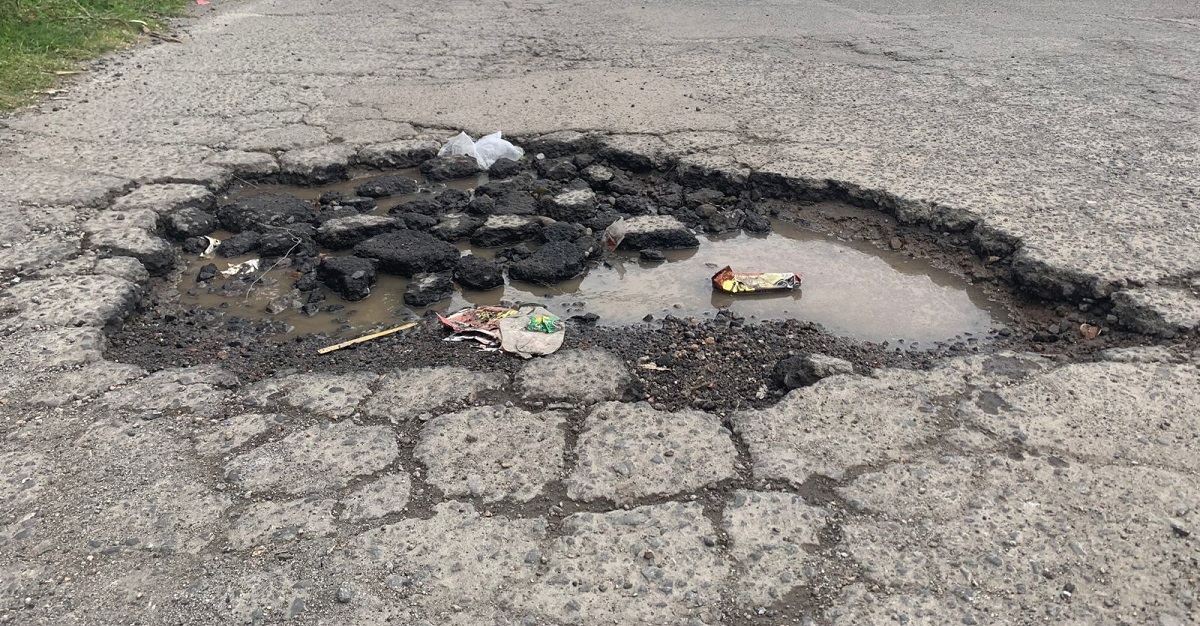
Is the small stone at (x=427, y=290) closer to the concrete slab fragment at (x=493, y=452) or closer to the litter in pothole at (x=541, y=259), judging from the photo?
the litter in pothole at (x=541, y=259)

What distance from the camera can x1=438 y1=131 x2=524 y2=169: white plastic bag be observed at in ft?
13.3

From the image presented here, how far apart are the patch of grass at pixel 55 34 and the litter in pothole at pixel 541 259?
2.24 meters

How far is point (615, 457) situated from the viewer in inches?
79.4

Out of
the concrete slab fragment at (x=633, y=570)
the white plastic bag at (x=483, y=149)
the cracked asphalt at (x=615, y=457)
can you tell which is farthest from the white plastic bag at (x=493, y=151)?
the concrete slab fragment at (x=633, y=570)

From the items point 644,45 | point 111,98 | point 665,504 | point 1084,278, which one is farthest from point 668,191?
point 111,98

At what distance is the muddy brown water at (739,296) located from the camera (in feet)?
9.34

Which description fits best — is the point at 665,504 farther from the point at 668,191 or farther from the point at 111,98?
the point at 111,98

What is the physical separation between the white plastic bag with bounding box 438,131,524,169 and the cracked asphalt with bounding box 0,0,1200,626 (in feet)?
1.53

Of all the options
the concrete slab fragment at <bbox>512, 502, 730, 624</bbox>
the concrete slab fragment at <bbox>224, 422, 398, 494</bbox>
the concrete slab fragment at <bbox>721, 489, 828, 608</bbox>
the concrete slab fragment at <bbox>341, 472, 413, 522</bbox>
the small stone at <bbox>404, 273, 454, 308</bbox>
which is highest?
the concrete slab fragment at <bbox>721, 489, 828, 608</bbox>

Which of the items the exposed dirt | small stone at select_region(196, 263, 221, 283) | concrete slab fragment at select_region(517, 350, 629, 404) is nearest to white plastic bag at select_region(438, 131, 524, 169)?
small stone at select_region(196, 263, 221, 283)

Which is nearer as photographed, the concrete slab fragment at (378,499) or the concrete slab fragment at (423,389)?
the concrete slab fragment at (378,499)

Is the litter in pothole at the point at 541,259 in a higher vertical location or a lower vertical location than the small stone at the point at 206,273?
higher

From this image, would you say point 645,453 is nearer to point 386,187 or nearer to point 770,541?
point 770,541

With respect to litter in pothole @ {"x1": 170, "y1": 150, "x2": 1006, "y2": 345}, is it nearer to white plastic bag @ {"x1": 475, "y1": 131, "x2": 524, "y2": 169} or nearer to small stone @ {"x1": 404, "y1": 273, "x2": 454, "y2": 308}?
small stone @ {"x1": 404, "y1": 273, "x2": 454, "y2": 308}
